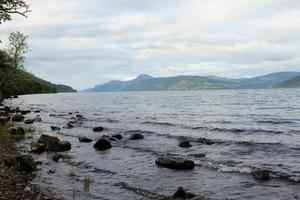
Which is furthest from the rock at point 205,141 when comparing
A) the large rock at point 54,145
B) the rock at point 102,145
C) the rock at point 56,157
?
the rock at point 56,157

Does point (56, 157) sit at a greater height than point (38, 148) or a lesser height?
lesser

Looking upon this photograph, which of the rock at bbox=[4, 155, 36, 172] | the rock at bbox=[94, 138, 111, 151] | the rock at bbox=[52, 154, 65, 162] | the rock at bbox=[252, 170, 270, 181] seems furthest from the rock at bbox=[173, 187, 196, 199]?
the rock at bbox=[94, 138, 111, 151]

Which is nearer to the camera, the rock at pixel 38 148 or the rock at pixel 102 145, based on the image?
the rock at pixel 38 148

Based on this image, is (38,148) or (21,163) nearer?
(21,163)

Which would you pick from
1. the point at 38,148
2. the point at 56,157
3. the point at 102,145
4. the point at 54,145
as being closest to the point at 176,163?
the point at 56,157

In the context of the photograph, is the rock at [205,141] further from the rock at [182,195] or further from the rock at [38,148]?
the rock at [182,195]

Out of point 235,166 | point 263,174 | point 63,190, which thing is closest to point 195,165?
point 235,166

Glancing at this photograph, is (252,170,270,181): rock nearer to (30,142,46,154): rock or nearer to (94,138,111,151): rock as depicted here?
(94,138,111,151): rock

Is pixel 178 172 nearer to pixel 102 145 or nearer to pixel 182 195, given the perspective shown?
pixel 182 195

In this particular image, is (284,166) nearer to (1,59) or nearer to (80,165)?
(80,165)

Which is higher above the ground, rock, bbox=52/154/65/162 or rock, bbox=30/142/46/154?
rock, bbox=30/142/46/154

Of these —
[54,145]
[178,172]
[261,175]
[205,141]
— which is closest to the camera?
[261,175]

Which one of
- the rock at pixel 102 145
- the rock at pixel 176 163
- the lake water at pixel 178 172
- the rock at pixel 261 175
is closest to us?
the lake water at pixel 178 172

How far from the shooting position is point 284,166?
26.7m
